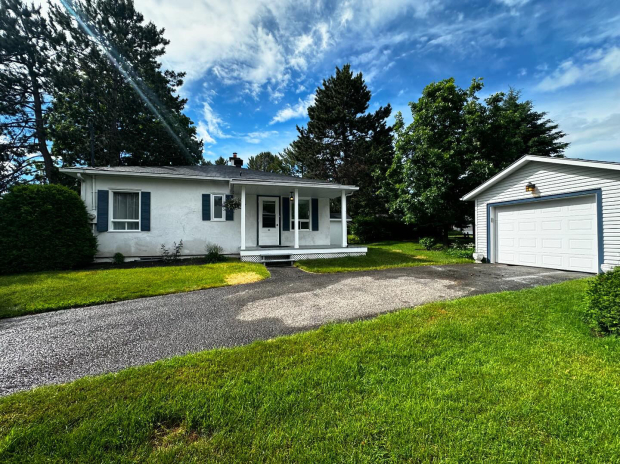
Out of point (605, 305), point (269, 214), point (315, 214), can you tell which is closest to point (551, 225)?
point (605, 305)

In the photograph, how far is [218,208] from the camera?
10344mm

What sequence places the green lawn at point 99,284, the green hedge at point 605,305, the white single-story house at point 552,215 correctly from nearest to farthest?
the green hedge at point 605,305 → the green lawn at point 99,284 → the white single-story house at point 552,215

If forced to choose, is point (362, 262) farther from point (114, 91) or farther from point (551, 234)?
point (114, 91)

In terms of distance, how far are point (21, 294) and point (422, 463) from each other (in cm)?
743

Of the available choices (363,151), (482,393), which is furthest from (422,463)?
(363,151)

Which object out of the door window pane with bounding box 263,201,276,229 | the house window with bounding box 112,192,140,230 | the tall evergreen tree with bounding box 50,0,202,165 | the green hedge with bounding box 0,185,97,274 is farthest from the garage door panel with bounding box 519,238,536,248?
the tall evergreen tree with bounding box 50,0,202,165

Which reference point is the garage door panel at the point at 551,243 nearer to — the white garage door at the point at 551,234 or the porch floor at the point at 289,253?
the white garage door at the point at 551,234

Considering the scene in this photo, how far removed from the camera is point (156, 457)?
4.77 feet

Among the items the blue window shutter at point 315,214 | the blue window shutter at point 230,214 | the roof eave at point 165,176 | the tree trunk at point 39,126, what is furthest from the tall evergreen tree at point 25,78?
the blue window shutter at point 315,214

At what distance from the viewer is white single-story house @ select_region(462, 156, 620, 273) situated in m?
6.34

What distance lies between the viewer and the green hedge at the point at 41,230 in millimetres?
6645

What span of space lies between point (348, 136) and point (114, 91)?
18.7 metres

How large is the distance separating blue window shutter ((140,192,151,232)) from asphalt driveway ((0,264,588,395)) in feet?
18.7

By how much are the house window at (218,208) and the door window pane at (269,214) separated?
5.81 feet
